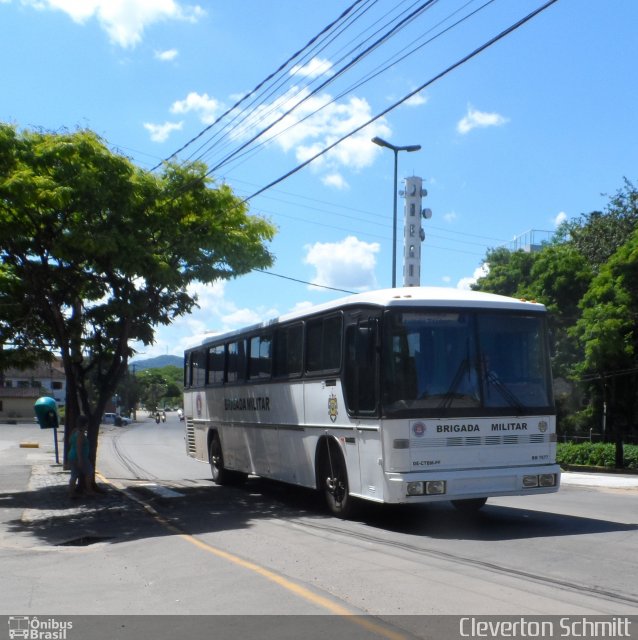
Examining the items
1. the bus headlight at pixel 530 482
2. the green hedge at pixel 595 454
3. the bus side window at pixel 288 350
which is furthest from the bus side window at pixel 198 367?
the green hedge at pixel 595 454

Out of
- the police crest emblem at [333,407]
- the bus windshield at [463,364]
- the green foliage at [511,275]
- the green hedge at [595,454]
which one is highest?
the green foliage at [511,275]

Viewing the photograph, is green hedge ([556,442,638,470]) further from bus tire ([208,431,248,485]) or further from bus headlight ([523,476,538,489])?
bus headlight ([523,476,538,489])

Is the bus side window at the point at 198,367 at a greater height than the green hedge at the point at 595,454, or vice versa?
the bus side window at the point at 198,367

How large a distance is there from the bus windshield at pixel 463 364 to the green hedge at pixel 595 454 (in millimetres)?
19590

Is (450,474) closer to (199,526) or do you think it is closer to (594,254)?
(199,526)

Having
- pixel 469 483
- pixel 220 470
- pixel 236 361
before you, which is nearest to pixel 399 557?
pixel 469 483

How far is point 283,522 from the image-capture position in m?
12.8

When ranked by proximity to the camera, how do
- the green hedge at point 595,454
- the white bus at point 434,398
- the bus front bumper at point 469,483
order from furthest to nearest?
the green hedge at point 595,454
the white bus at point 434,398
the bus front bumper at point 469,483

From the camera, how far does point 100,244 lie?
14.0 meters

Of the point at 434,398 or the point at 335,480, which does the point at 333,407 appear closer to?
the point at 335,480

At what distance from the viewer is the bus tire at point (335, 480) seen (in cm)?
1245
